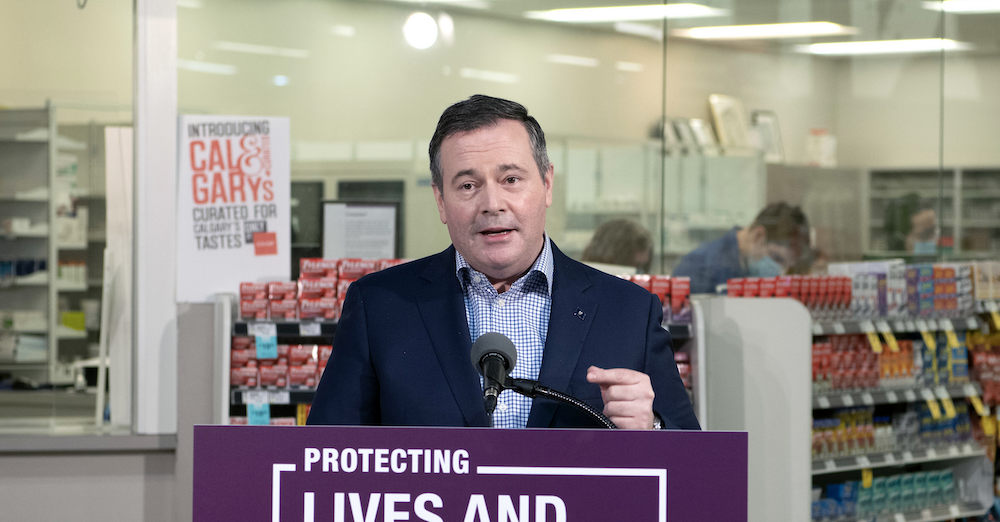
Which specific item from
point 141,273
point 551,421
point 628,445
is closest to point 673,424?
point 551,421

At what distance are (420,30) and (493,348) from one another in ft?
20.9

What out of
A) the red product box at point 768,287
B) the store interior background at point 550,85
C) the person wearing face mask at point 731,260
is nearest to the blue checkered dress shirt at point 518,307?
the red product box at point 768,287

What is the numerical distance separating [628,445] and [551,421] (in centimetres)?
42

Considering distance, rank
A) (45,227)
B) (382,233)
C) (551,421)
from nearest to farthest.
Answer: (551,421) → (382,233) → (45,227)

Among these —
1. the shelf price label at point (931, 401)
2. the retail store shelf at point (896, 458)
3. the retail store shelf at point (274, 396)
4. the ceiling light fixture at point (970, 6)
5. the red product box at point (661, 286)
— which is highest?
the ceiling light fixture at point (970, 6)

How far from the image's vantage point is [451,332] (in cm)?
172

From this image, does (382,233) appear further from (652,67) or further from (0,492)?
(652,67)

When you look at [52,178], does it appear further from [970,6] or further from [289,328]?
[970,6]

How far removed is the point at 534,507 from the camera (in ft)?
4.02

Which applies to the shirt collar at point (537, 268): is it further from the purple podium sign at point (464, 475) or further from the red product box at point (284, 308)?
the red product box at point (284, 308)

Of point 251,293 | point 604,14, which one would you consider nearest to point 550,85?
point 604,14

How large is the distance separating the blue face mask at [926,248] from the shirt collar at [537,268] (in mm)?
7383

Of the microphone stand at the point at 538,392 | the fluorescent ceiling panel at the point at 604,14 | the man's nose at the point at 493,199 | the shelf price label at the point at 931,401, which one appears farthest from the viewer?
the fluorescent ceiling panel at the point at 604,14

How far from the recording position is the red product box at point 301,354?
370 centimetres
